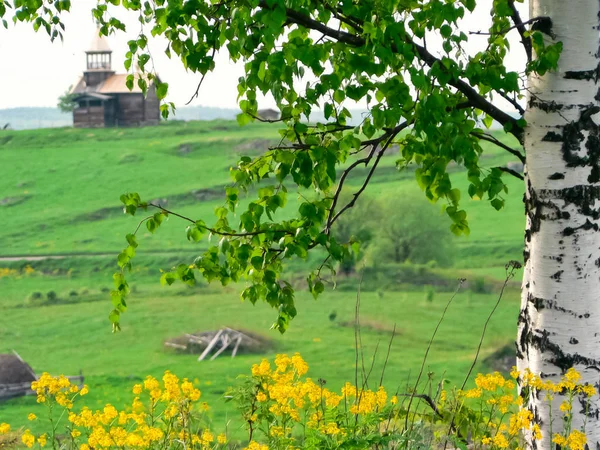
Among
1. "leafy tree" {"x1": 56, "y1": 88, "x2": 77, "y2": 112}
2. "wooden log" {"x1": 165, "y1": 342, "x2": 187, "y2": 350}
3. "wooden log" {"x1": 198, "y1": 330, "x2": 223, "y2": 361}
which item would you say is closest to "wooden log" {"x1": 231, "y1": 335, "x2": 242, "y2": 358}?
"wooden log" {"x1": 198, "y1": 330, "x2": 223, "y2": 361}

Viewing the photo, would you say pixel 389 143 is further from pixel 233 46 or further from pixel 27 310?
pixel 27 310

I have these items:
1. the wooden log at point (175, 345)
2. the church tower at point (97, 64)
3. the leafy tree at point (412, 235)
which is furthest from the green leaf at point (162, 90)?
the church tower at point (97, 64)

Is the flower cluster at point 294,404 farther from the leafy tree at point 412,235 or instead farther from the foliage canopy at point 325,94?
the leafy tree at point 412,235

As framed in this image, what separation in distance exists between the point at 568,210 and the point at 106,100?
37.1m

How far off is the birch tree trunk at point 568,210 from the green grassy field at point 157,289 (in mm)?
12526

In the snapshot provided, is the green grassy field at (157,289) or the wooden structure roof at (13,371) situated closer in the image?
the wooden structure roof at (13,371)

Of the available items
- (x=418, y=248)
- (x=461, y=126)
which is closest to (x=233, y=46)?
(x=461, y=126)

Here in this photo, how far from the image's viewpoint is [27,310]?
25609mm

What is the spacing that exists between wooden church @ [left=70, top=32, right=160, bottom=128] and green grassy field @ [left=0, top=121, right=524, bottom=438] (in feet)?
4.62

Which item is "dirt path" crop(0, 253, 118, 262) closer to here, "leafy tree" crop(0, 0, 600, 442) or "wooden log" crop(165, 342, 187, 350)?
"wooden log" crop(165, 342, 187, 350)

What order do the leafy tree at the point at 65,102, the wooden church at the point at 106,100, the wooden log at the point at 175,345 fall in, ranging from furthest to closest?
1. the leafy tree at the point at 65,102
2. the wooden church at the point at 106,100
3. the wooden log at the point at 175,345

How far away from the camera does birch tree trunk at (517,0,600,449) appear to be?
4.01 m

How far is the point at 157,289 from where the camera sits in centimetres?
2627

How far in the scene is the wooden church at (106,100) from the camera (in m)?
39.0
